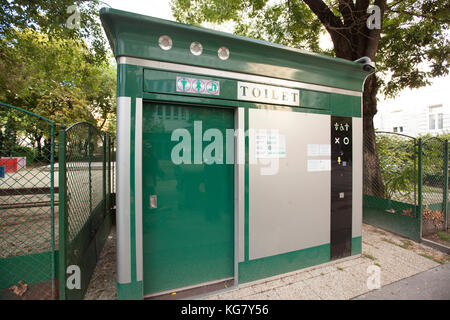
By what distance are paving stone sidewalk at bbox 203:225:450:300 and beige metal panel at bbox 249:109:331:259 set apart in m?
0.38

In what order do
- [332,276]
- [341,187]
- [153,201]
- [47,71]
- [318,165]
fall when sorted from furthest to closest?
[47,71], [341,187], [318,165], [332,276], [153,201]

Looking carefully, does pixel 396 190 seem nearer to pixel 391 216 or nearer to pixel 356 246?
pixel 391 216

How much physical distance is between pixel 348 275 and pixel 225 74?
3246 millimetres

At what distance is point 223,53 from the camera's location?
266cm

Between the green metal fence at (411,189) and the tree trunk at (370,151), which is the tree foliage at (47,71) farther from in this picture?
the green metal fence at (411,189)

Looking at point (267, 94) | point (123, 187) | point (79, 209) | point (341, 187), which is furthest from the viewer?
point (341, 187)

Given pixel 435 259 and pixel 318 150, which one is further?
pixel 435 259

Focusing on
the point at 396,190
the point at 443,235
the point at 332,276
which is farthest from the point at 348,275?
the point at 396,190

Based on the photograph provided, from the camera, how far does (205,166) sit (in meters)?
2.76

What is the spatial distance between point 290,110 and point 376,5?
3.91 meters

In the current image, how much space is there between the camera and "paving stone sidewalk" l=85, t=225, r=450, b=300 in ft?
8.64

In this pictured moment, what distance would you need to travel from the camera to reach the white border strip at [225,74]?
7.52 ft
